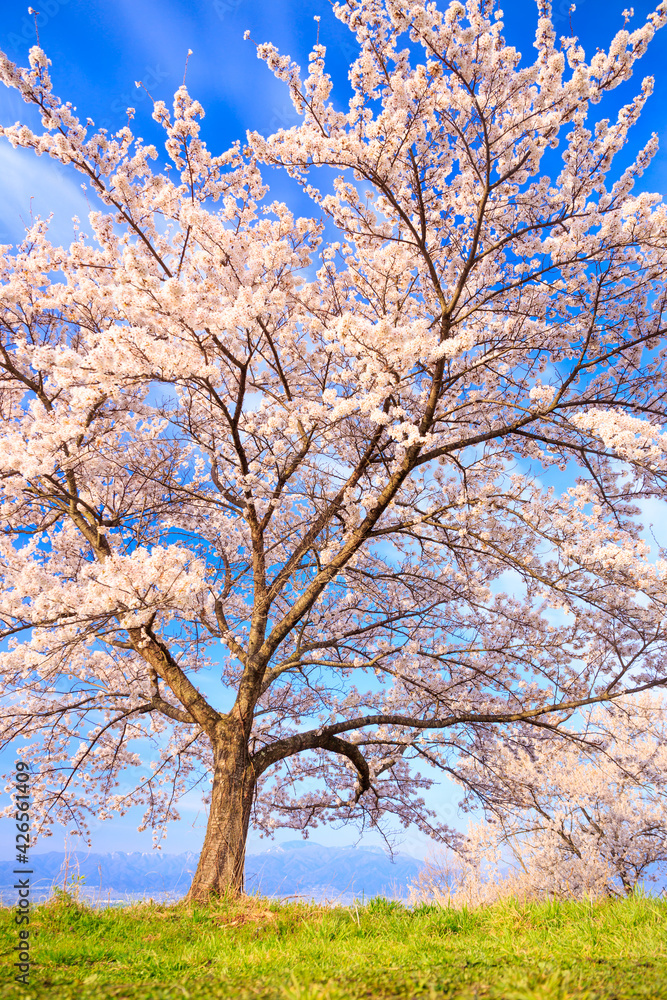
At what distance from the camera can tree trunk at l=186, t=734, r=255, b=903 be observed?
6398 millimetres

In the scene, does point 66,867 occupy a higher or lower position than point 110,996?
higher

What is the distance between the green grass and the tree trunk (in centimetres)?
69

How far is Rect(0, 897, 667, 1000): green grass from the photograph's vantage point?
8.69 ft

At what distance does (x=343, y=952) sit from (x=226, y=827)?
11.4 feet

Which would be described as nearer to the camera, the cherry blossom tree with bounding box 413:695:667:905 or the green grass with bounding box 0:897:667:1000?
the green grass with bounding box 0:897:667:1000

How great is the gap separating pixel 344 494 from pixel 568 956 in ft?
17.6

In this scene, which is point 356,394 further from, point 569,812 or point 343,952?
point 569,812

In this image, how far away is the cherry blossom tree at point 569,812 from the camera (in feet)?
21.2

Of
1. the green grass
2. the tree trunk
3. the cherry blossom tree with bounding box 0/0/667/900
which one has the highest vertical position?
the cherry blossom tree with bounding box 0/0/667/900

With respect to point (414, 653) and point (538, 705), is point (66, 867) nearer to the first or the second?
point (414, 653)

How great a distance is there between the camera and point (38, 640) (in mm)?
6133

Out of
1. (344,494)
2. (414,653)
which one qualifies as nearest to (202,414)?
(344,494)

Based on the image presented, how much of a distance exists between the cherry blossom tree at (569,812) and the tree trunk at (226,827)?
2.13 m

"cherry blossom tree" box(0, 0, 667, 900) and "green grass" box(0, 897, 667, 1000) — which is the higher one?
"cherry blossom tree" box(0, 0, 667, 900)
